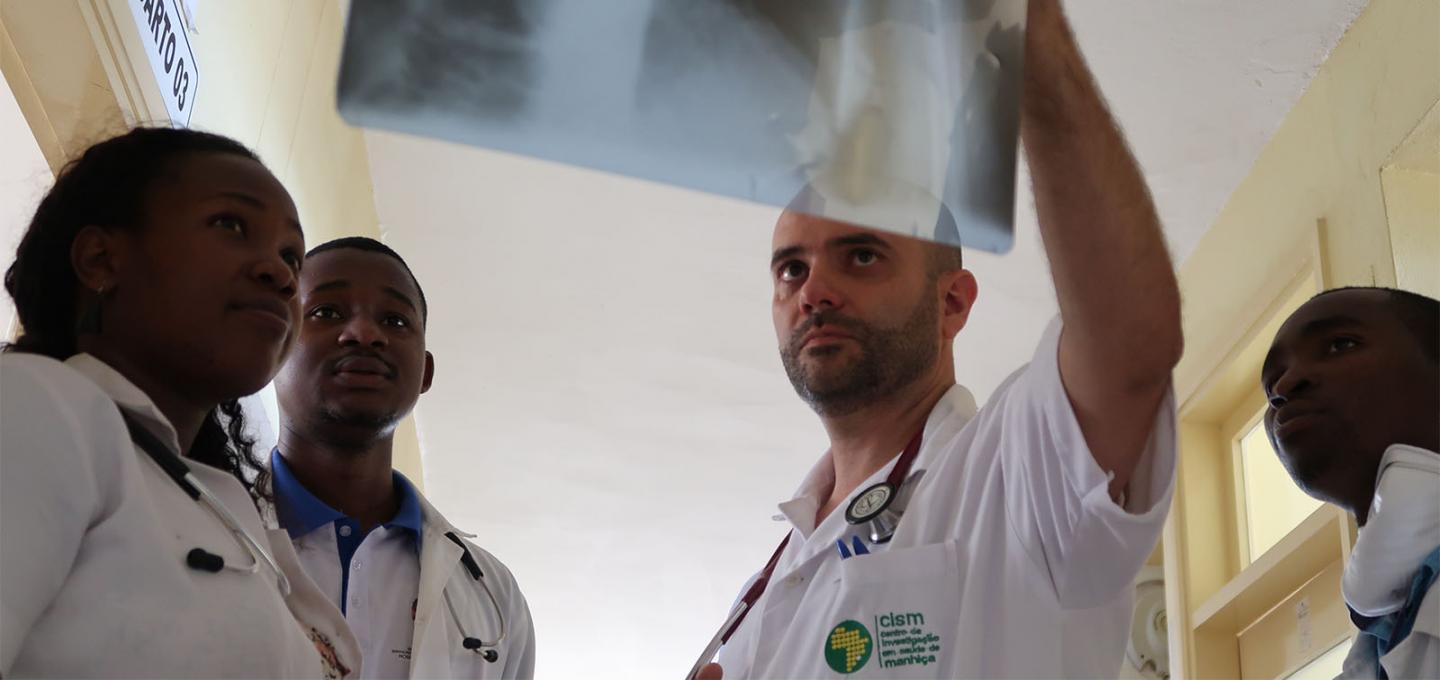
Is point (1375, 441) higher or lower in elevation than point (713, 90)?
lower

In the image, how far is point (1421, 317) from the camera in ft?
5.24

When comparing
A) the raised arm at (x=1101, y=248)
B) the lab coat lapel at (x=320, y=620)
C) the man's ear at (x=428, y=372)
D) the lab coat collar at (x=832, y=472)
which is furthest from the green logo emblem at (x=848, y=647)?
the man's ear at (x=428, y=372)

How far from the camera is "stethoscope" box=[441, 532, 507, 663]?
1819 millimetres

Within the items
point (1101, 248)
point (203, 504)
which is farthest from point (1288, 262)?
point (203, 504)

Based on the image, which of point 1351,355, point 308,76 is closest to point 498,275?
point 308,76

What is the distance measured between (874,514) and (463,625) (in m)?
0.65

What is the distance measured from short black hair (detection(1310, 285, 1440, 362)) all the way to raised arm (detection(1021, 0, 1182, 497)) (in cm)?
53

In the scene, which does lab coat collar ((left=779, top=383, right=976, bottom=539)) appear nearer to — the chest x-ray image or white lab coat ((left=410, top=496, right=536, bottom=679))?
white lab coat ((left=410, top=496, right=536, bottom=679))

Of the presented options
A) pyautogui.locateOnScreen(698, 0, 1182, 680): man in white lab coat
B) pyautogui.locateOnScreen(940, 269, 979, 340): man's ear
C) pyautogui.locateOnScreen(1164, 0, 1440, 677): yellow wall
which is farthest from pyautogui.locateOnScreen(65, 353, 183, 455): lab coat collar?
pyautogui.locateOnScreen(1164, 0, 1440, 677): yellow wall

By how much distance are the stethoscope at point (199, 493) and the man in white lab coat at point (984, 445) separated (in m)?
0.45

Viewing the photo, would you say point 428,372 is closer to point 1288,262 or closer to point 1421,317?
point 1421,317

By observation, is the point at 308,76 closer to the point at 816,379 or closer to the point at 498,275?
the point at 498,275

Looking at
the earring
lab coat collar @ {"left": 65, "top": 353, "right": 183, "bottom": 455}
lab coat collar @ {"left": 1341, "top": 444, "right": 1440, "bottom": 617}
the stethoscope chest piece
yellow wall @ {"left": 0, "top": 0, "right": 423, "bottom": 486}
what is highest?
yellow wall @ {"left": 0, "top": 0, "right": 423, "bottom": 486}

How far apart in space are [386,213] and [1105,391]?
273 cm
